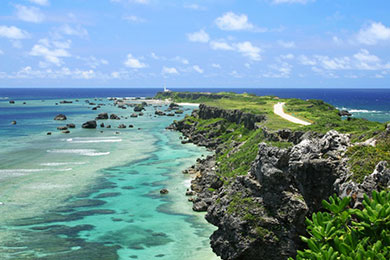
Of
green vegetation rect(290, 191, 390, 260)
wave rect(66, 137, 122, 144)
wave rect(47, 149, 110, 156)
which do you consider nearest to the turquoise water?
wave rect(47, 149, 110, 156)

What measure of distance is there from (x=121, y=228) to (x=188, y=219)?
7544 millimetres

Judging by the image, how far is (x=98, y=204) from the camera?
155 ft

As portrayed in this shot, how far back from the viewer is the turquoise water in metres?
34.8

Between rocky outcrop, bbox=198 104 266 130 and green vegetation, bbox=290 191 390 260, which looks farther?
rocky outcrop, bbox=198 104 266 130

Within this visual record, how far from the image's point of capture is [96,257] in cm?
3281

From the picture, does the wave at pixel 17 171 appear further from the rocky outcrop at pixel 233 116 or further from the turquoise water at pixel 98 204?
the rocky outcrop at pixel 233 116

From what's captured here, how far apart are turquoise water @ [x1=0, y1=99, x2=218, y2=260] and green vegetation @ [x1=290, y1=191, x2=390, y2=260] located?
21.3m

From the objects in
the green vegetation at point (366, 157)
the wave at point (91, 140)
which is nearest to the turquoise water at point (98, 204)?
the wave at point (91, 140)

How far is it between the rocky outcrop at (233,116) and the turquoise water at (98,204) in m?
11.4

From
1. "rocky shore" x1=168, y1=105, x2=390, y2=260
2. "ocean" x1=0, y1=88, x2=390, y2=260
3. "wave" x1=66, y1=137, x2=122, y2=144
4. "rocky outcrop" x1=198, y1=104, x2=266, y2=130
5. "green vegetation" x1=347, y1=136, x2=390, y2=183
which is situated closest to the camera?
"green vegetation" x1=347, y1=136, x2=390, y2=183

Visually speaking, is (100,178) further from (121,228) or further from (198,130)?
(198,130)

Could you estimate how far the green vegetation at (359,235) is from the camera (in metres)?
12.1

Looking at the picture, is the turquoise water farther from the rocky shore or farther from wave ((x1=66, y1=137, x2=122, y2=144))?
wave ((x1=66, y1=137, x2=122, y2=144))

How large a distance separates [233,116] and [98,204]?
49.6 m
